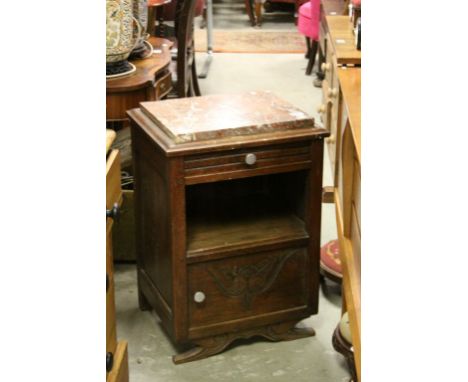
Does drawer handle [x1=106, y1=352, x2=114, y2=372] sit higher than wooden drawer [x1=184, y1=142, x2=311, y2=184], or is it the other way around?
wooden drawer [x1=184, y1=142, x2=311, y2=184]

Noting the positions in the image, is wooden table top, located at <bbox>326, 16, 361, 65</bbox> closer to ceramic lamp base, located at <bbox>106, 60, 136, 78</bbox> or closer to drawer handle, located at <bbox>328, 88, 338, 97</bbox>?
drawer handle, located at <bbox>328, 88, 338, 97</bbox>

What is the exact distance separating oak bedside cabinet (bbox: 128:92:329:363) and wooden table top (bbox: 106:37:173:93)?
503mm

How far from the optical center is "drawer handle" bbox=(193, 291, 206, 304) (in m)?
2.47

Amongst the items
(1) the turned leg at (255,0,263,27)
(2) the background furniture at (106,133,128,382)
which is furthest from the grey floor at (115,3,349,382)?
(1) the turned leg at (255,0,263,27)

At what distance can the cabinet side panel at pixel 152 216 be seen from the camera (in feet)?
8.07

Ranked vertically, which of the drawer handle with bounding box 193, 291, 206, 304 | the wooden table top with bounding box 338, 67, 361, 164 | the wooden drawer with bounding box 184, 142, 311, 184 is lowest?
the drawer handle with bounding box 193, 291, 206, 304

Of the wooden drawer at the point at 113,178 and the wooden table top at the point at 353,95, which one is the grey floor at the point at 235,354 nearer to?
the wooden drawer at the point at 113,178

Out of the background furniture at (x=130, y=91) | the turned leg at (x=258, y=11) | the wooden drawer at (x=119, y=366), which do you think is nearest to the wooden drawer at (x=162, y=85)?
the background furniture at (x=130, y=91)

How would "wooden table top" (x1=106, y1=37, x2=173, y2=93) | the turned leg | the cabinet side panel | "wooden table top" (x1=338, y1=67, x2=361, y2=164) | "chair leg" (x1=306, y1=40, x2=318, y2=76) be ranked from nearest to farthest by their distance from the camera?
"wooden table top" (x1=338, y1=67, x2=361, y2=164) → the cabinet side panel → "wooden table top" (x1=106, y1=37, x2=173, y2=93) → "chair leg" (x1=306, y1=40, x2=318, y2=76) → the turned leg

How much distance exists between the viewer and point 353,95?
7.13ft

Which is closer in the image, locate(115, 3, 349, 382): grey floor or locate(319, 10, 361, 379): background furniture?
locate(319, 10, 361, 379): background furniture
